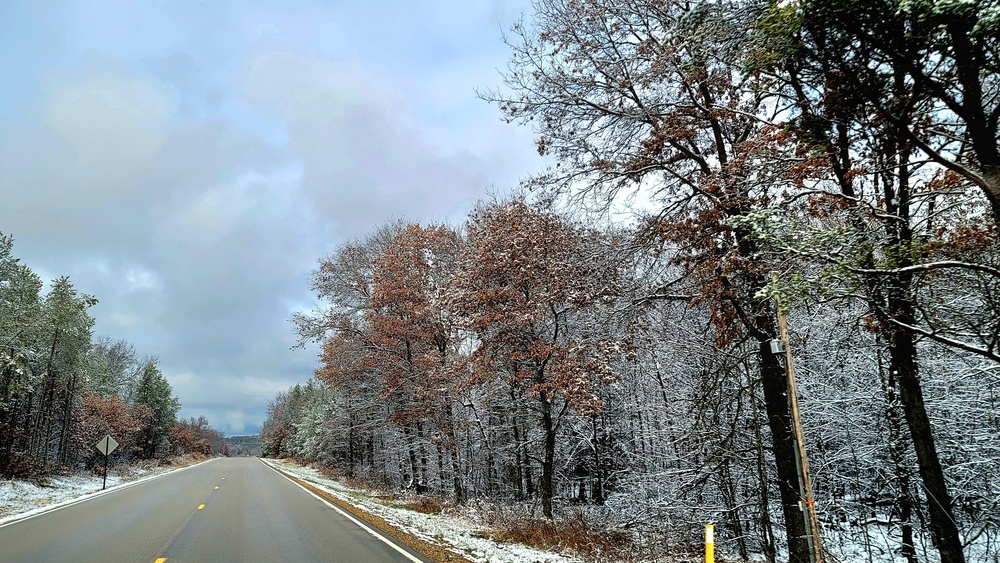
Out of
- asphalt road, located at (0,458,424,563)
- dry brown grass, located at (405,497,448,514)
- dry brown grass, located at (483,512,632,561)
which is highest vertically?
asphalt road, located at (0,458,424,563)

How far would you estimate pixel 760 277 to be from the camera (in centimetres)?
891

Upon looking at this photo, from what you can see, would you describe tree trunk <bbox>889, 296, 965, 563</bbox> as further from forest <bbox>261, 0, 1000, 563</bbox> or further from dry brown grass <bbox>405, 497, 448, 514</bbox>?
dry brown grass <bbox>405, 497, 448, 514</bbox>

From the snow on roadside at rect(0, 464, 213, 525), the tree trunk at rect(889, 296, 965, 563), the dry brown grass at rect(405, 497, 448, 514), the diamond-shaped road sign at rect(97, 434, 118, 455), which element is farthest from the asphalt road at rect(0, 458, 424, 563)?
the diamond-shaped road sign at rect(97, 434, 118, 455)

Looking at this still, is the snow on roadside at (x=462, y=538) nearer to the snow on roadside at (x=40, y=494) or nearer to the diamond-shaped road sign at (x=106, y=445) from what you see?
the snow on roadside at (x=40, y=494)

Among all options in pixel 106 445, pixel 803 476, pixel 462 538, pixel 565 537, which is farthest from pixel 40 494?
pixel 803 476

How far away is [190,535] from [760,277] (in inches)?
485

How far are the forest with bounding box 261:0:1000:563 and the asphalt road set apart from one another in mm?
5454

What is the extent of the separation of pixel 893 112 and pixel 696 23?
3104 mm

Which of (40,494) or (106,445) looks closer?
(40,494)

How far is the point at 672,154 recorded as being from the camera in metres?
11.0

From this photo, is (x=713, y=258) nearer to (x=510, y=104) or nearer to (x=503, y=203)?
(x=510, y=104)

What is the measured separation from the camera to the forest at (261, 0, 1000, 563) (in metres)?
6.18

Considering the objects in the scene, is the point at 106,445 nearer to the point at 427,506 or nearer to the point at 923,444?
the point at 427,506

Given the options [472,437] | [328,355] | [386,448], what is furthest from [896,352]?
[386,448]
